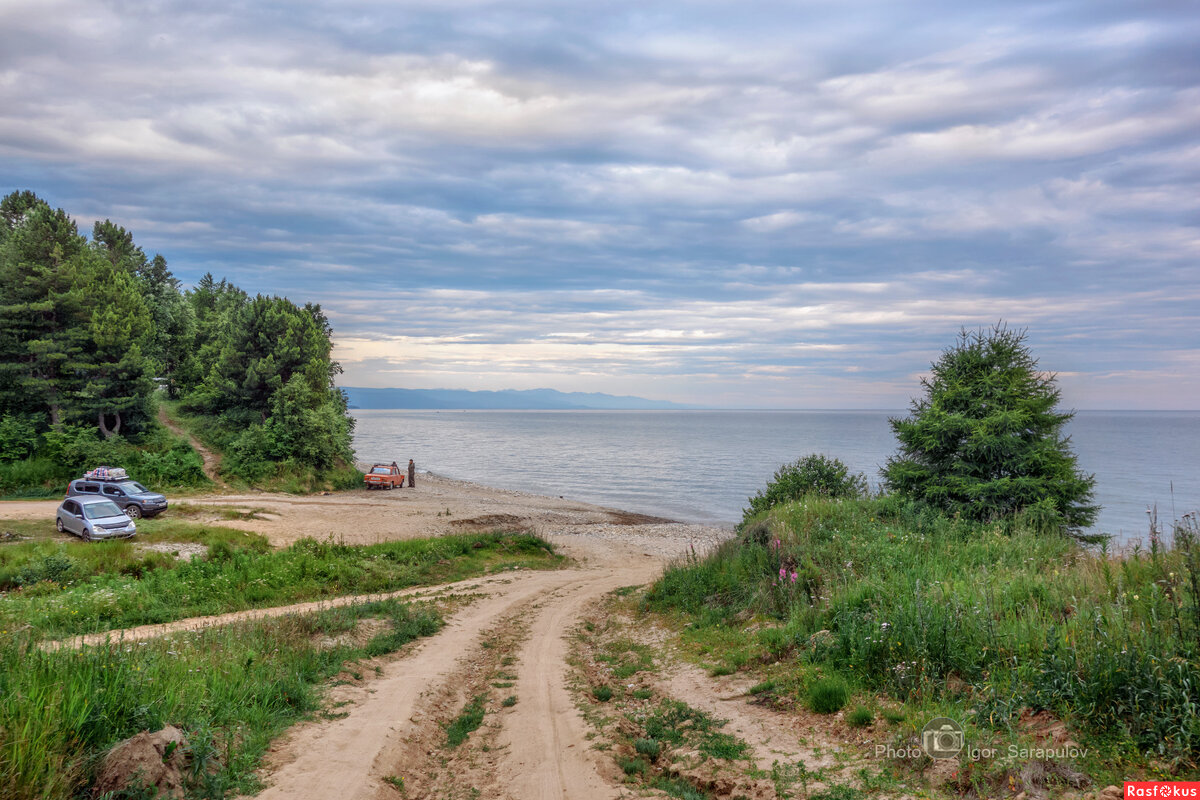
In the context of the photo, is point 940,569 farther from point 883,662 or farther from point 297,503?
point 297,503

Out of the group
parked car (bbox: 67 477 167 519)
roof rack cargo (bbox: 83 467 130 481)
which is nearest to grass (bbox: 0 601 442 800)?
parked car (bbox: 67 477 167 519)

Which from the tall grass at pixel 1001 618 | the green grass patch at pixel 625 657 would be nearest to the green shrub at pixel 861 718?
the tall grass at pixel 1001 618

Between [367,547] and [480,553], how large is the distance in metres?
5.51

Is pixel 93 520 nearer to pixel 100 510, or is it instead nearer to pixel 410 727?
pixel 100 510

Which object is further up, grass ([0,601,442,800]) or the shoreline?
grass ([0,601,442,800])

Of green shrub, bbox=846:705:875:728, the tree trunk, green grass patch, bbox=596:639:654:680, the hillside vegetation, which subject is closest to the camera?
green shrub, bbox=846:705:875:728

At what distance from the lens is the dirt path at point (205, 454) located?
4162 centimetres

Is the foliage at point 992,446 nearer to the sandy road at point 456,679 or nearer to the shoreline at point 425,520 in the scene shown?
the shoreline at point 425,520

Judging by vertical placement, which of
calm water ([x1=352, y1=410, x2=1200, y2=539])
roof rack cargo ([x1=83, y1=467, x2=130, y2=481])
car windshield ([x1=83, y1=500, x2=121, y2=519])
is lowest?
calm water ([x1=352, y1=410, x2=1200, y2=539])

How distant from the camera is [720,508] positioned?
2168 inches

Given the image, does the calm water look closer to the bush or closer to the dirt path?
the dirt path

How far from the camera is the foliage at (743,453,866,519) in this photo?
23.0 meters

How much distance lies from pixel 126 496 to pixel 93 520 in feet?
21.1

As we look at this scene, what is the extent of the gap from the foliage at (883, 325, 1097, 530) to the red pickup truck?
4305 cm
